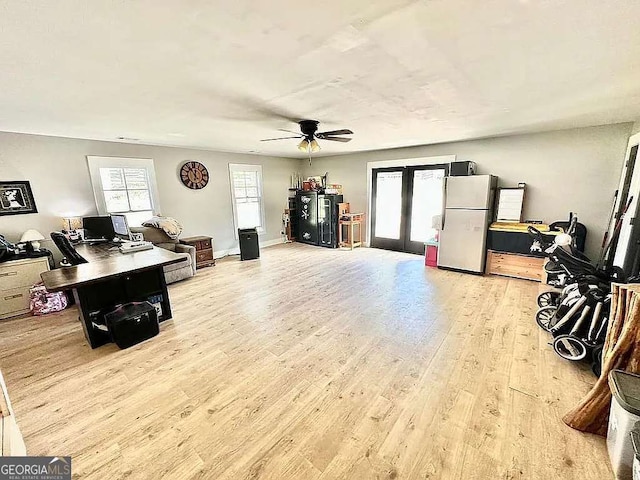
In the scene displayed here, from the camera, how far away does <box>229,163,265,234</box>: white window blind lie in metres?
6.09

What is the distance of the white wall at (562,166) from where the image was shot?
3.69m

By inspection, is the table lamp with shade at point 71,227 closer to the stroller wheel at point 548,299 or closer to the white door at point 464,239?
the white door at point 464,239

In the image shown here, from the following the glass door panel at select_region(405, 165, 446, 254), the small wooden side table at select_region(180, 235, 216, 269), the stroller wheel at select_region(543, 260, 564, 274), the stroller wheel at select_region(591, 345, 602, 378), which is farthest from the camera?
the glass door panel at select_region(405, 165, 446, 254)

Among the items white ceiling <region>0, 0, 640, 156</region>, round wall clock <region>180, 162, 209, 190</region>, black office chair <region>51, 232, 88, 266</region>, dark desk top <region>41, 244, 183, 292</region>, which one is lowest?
dark desk top <region>41, 244, 183, 292</region>

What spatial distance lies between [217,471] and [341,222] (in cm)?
540

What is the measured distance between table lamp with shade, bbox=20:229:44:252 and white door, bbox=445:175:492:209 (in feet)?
20.6

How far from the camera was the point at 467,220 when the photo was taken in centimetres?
438

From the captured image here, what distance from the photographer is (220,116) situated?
2.90 metres

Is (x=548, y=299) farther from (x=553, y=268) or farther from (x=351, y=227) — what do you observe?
(x=351, y=227)

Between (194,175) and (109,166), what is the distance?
1386 mm

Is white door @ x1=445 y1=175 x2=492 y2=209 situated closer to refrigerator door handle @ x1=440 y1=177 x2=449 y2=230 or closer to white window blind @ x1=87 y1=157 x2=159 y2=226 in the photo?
refrigerator door handle @ x1=440 y1=177 x2=449 y2=230

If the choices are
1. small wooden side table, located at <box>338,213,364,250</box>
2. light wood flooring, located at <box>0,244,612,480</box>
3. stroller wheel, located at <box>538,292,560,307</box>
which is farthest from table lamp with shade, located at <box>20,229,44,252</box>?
stroller wheel, located at <box>538,292,560,307</box>

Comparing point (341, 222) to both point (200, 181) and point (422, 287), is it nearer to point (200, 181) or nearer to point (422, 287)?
point (422, 287)

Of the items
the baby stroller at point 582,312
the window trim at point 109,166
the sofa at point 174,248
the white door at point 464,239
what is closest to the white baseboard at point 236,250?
the sofa at point 174,248
